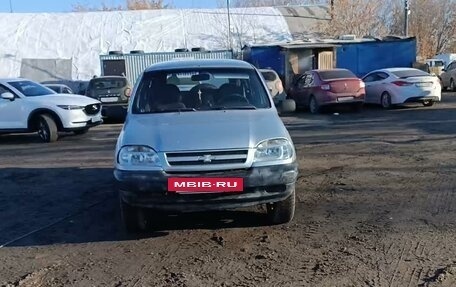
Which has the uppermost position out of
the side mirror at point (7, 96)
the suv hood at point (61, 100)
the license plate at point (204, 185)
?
the license plate at point (204, 185)

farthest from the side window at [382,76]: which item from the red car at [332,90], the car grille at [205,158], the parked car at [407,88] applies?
the car grille at [205,158]

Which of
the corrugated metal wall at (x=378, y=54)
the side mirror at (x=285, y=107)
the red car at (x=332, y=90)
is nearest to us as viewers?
the side mirror at (x=285, y=107)

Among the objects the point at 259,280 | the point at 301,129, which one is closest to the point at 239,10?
the point at 301,129

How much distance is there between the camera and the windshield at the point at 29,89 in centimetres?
1474

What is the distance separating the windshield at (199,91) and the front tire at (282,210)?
1.25 m

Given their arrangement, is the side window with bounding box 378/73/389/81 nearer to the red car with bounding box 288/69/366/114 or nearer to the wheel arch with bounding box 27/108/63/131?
the red car with bounding box 288/69/366/114

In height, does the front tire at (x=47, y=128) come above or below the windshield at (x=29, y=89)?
below

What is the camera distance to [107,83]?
66.3 feet

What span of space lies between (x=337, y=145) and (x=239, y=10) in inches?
1186

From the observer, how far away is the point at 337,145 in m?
11.8

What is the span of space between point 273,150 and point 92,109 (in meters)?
9.52

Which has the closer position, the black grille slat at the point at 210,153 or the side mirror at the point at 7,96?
the black grille slat at the point at 210,153

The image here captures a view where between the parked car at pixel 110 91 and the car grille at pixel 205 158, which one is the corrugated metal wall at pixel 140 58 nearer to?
the parked car at pixel 110 91

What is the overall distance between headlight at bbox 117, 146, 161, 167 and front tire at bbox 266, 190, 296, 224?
1304 mm
